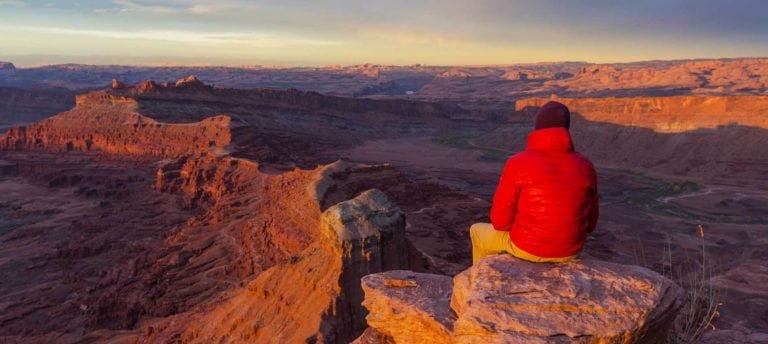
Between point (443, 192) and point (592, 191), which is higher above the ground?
point (592, 191)

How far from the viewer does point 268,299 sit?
1159cm

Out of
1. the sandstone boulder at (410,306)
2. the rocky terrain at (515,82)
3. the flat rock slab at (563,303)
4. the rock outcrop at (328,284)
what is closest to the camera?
the flat rock slab at (563,303)

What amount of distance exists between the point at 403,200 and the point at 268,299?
1330 centimetres

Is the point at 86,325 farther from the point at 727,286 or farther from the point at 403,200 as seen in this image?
the point at 727,286

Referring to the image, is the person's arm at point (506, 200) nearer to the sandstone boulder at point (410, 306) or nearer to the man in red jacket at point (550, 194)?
the man in red jacket at point (550, 194)

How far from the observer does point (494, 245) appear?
17.0ft

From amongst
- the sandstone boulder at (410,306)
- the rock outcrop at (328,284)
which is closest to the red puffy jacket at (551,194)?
the sandstone boulder at (410,306)

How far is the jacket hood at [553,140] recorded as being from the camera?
4.52 m

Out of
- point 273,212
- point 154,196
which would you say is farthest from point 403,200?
point 154,196

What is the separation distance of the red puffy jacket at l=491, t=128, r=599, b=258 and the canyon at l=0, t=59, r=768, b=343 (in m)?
0.74

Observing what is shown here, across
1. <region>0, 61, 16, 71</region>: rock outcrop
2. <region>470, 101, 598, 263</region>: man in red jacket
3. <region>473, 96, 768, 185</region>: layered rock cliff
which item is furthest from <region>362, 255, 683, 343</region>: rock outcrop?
<region>0, 61, 16, 71</region>: rock outcrop

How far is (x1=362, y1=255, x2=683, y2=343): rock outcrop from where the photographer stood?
3916mm

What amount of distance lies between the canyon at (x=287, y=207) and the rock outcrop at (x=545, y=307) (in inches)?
22.0

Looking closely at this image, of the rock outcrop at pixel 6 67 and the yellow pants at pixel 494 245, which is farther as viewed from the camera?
the rock outcrop at pixel 6 67
